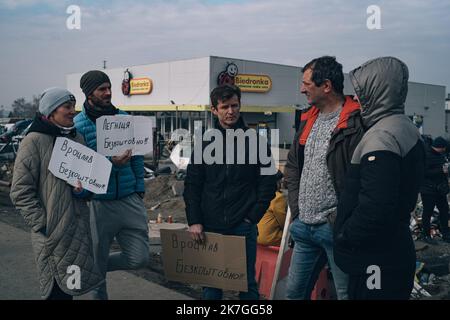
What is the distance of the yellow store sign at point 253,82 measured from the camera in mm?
29469

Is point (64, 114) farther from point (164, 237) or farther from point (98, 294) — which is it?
point (98, 294)

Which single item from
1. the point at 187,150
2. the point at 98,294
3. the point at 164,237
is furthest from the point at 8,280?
the point at 187,150

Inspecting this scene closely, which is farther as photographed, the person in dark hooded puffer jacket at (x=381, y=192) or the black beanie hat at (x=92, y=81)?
the black beanie hat at (x=92, y=81)

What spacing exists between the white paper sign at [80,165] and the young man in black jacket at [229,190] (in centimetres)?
65

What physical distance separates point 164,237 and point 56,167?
1.02 m

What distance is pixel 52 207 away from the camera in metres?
3.30

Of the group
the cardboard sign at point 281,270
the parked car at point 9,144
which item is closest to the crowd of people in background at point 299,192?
the cardboard sign at point 281,270

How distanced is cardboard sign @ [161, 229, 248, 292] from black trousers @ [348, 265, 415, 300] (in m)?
0.99

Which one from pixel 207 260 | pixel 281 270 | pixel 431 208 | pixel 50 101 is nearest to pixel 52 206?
pixel 50 101

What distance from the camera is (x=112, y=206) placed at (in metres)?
3.79

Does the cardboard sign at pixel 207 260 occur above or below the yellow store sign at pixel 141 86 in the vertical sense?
below

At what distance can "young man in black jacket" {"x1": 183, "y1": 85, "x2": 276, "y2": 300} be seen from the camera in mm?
3568

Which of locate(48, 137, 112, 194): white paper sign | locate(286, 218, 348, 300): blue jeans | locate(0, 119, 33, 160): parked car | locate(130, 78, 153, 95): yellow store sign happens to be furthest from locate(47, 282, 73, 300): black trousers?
locate(130, 78, 153, 95): yellow store sign

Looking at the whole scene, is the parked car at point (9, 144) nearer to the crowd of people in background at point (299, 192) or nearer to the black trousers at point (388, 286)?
the crowd of people in background at point (299, 192)
